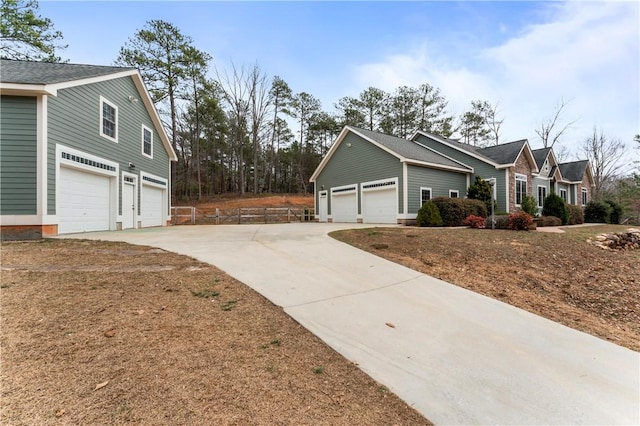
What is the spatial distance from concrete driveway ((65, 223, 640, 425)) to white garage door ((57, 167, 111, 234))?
22.6 feet

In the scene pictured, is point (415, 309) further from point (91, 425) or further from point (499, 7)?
point (499, 7)

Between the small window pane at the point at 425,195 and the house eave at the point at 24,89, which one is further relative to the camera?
the small window pane at the point at 425,195

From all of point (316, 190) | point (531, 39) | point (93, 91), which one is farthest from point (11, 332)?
point (316, 190)

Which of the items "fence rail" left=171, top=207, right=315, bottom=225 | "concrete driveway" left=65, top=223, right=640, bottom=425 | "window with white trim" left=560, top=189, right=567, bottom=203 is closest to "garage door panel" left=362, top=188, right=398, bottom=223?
"fence rail" left=171, top=207, right=315, bottom=225

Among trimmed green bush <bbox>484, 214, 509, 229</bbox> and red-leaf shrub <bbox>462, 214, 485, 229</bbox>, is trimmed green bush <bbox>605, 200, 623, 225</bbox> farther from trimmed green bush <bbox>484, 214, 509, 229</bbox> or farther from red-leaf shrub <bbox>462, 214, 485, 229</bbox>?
red-leaf shrub <bbox>462, 214, 485, 229</bbox>

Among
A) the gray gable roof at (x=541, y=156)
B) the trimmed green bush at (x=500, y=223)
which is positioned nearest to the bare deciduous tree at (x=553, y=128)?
the gray gable roof at (x=541, y=156)

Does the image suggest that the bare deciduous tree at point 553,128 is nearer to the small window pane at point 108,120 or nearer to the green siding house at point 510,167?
the green siding house at point 510,167

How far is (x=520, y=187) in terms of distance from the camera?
60.3 ft

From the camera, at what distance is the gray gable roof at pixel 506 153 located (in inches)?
694

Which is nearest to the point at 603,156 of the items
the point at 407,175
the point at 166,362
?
the point at 407,175

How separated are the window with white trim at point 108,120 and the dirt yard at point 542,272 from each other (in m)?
9.53

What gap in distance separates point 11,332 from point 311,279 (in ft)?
11.6

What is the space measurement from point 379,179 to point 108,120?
42.6 ft

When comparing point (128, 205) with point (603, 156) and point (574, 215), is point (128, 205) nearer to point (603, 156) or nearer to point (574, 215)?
point (574, 215)
